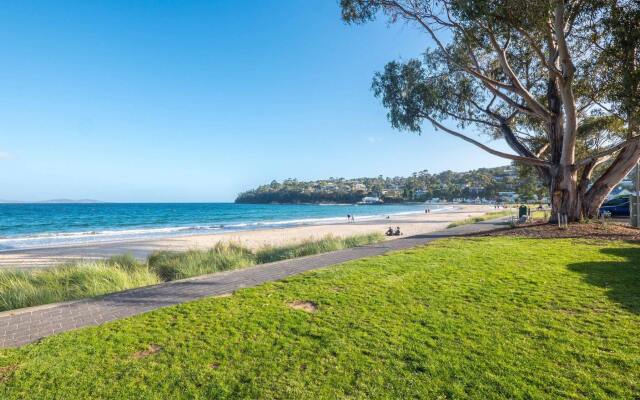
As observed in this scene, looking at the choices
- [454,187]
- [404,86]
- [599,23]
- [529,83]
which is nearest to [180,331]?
[404,86]

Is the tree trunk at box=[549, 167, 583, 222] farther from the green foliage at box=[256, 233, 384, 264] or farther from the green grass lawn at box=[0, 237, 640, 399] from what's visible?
the green grass lawn at box=[0, 237, 640, 399]

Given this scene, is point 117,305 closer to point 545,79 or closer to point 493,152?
point 493,152

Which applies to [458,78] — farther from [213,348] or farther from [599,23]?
[213,348]

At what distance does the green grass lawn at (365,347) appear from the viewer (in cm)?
274

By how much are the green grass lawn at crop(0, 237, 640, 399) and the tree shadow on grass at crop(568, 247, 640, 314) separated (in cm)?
6

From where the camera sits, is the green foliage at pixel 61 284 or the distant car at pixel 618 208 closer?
the green foliage at pixel 61 284

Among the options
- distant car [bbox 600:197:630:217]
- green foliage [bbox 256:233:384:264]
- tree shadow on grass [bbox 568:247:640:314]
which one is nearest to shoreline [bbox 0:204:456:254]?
green foliage [bbox 256:233:384:264]

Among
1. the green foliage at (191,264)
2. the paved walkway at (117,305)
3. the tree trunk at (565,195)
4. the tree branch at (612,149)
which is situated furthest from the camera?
the tree trunk at (565,195)

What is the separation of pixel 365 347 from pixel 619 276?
18.5ft

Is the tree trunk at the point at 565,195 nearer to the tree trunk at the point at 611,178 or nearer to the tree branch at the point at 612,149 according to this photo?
the tree branch at the point at 612,149

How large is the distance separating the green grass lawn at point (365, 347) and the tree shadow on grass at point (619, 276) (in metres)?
0.06

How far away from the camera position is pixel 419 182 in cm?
15025

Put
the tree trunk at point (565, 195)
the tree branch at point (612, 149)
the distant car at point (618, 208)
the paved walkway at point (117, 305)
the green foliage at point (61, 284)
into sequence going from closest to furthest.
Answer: the paved walkway at point (117, 305) → the green foliage at point (61, 284) → the tree branch at point (612, 149) → the tree trunk at point (565, 195) → the distant car at point (618, 208)

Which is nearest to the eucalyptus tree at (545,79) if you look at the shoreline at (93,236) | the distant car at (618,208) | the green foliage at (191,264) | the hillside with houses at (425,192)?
the distant car at (618,208)
